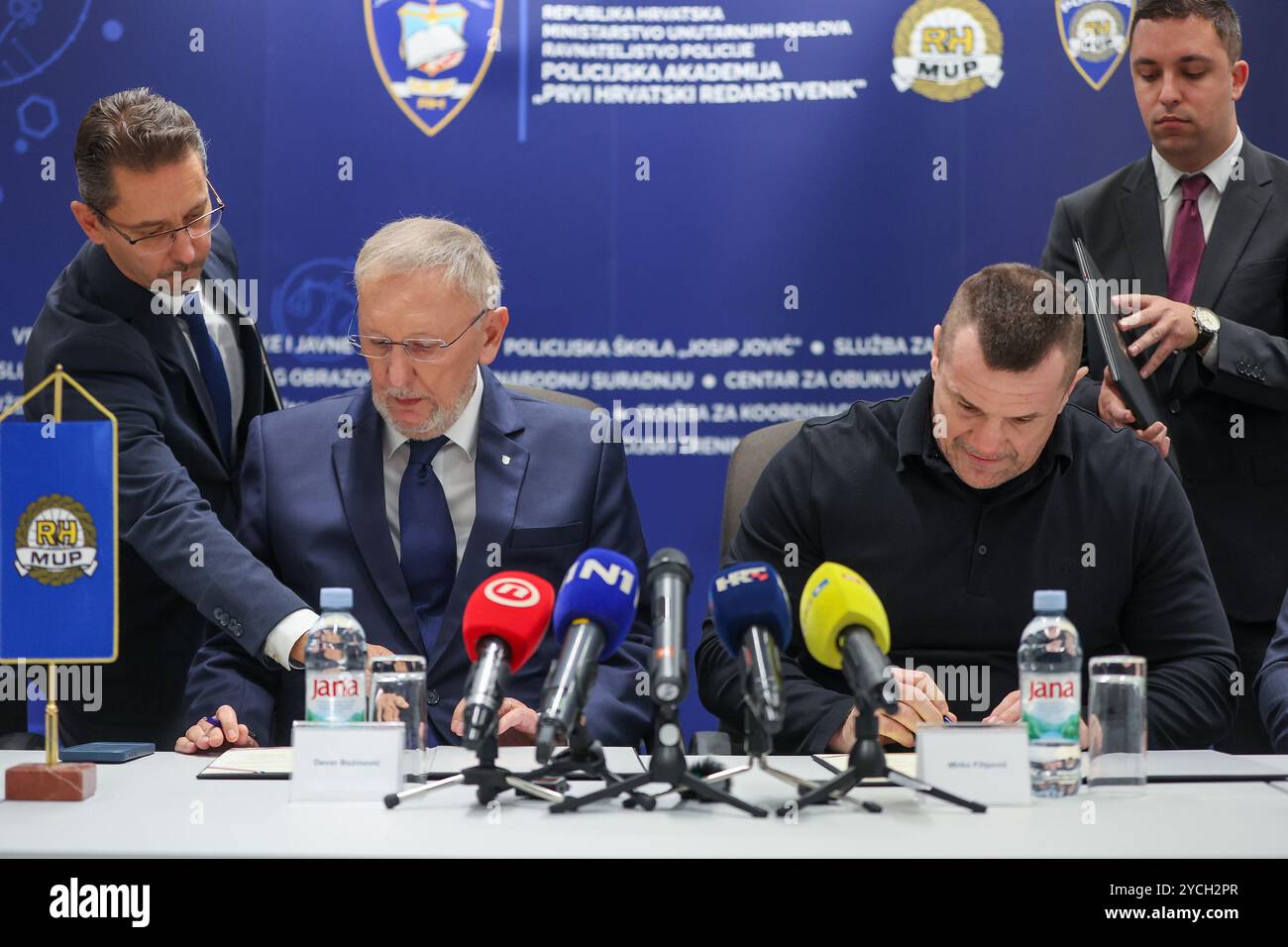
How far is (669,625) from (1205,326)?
2185 mm

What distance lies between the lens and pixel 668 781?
5.63 ft

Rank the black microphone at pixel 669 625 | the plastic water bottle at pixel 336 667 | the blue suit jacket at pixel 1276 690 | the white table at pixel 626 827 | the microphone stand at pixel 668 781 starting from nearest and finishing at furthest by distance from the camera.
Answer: the white table at pixel 626 827
the black microphone at pixel 669 625
the microphone stand at pixel 668 781
the plastic water bottle at pixel 336 667
the blue suit jacket at pixel 1276 690

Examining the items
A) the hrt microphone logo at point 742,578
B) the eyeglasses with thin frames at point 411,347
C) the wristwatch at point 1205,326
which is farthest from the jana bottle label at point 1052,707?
the wristwatch at point 1205,326

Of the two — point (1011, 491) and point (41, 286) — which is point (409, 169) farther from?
point (1011, 491)

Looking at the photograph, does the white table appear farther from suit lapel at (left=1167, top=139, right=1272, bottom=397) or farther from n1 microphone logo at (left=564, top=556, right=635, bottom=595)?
suit lapel at (left=1167, top=139, right=1272, bottom=397)

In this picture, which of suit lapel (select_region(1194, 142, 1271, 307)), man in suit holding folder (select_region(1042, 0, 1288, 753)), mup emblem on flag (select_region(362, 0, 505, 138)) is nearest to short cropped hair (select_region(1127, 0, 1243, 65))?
man in suit holding folder (select_region(1042, 0, 1288, 753))

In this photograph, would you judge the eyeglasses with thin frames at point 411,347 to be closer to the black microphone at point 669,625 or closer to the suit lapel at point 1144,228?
the black microphone at point 669,625

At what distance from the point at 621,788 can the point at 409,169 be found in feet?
9.80

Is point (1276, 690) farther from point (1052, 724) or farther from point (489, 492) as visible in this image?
point (489, 492)

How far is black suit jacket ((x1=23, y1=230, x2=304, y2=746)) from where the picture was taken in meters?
2.87

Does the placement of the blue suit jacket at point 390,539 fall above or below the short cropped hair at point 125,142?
below

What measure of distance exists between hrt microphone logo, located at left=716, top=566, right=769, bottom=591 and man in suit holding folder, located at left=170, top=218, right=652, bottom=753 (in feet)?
2.99

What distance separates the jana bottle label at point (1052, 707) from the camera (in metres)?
1.86

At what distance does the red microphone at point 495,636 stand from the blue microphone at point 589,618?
43 millimetres
